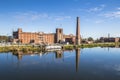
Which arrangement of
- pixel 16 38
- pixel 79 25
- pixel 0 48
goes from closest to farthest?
pixel 0 48 < pixel 79 25 < pixel 16 38

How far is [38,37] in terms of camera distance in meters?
130

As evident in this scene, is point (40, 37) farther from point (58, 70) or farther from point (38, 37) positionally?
point (58, 70)

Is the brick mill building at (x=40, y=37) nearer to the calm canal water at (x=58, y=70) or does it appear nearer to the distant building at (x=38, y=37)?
the distant building at (x=38, y=37)

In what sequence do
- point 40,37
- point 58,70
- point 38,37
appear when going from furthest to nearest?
point 40,37, point 38,37, point 58,70

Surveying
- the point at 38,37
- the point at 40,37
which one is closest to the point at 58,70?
the point at 38,37

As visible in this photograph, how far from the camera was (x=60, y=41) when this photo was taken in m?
136

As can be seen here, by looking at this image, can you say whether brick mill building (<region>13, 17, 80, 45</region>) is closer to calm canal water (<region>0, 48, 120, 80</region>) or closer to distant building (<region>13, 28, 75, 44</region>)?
distant building (<region>13, 28, 75, 44</region>)

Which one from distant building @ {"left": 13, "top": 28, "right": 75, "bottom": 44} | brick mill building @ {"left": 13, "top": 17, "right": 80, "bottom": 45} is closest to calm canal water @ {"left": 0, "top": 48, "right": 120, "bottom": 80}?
brick mill building @ {"left": 13, "top": 17, "right": 80, "bottom": 45}

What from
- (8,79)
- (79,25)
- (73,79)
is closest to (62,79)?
(73,79)

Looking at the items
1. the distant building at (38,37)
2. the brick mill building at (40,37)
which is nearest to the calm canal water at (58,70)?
the brick mill building at (40,37)

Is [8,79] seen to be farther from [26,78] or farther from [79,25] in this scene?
[79,25]

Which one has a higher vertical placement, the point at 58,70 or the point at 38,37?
the point at 38,37

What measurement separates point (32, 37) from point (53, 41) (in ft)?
57.8

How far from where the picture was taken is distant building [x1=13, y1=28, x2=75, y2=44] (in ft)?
396
